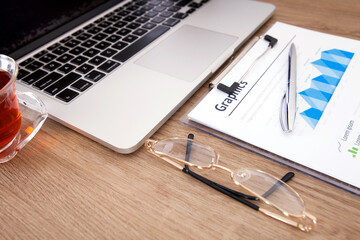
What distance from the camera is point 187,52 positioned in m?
0.57

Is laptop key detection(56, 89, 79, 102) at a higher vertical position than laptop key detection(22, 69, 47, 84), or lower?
higher

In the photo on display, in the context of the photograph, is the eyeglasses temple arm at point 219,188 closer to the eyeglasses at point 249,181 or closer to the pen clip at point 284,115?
the eyeglasses at point 249,181

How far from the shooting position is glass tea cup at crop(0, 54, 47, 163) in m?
0.39

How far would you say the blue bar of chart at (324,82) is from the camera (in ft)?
1.41

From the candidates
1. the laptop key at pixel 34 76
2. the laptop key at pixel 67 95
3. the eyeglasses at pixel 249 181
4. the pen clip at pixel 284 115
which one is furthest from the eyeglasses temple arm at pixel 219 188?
the laptop key at pixel 34 76

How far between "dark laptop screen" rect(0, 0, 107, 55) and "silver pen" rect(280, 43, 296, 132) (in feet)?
1.61

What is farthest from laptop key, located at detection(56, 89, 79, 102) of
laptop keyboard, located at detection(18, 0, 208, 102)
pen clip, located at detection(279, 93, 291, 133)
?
pen clip, located at detection(279, 93, 291, 133)

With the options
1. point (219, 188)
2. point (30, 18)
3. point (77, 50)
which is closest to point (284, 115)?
point (219, 188)

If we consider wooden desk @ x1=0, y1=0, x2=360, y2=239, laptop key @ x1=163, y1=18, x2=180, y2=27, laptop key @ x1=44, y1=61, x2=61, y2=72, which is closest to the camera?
wooden desk @ x1=0, y1=0, x2=360, y2=239

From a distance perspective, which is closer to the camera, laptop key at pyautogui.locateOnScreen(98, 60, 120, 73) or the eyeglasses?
the eyeglasses

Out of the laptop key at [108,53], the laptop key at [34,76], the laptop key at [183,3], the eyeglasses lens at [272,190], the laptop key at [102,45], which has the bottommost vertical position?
the laptop key at [34,76]

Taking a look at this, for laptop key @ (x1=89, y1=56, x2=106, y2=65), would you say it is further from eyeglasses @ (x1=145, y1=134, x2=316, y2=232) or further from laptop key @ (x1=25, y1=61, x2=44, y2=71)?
eyeglasses @ (x1=145, y1=134, x2=316, y2=232)

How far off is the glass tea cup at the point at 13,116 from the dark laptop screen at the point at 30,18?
0.17 m

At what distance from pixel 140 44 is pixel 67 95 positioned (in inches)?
7.6
